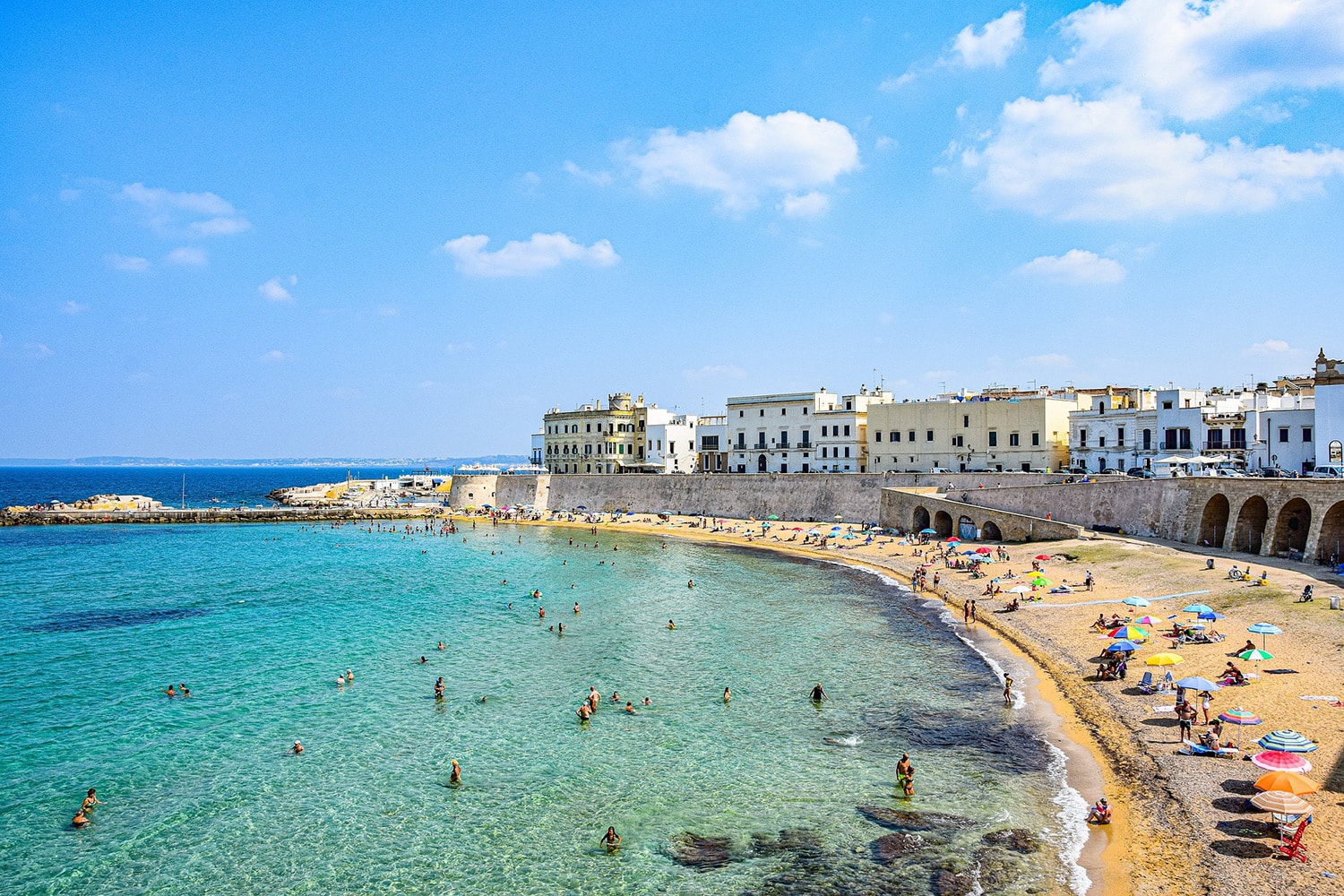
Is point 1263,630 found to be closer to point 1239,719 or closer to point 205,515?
→ point 1239,719

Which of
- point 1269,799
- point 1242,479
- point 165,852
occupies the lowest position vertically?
point 165,852

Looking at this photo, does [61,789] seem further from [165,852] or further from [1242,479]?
[1242,479]

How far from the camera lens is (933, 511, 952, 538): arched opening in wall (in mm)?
57656

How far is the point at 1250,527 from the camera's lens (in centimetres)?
3994

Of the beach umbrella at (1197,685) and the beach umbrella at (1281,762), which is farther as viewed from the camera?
the beach umbrella at (1197,685)

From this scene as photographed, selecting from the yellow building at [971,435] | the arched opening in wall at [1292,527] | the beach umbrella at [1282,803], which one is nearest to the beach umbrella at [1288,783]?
the beach umbrella at [1282,803]

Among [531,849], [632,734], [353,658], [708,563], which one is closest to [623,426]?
[708,563]

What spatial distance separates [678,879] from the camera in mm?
15828

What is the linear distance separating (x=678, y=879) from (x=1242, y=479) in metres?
35.9

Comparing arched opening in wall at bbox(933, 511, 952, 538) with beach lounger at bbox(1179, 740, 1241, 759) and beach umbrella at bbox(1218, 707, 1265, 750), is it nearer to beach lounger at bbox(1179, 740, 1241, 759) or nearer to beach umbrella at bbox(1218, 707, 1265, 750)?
beach umbrella at bbox(1218, 707, 1265, 750)

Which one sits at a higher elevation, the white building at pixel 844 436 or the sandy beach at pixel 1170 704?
the white building at pixel 844 436

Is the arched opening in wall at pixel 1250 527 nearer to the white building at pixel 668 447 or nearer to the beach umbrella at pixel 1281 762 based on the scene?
the beach umbrella at pixel 1281 762

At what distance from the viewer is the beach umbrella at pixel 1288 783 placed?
16.2m

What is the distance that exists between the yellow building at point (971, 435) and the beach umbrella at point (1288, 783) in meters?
49.3
